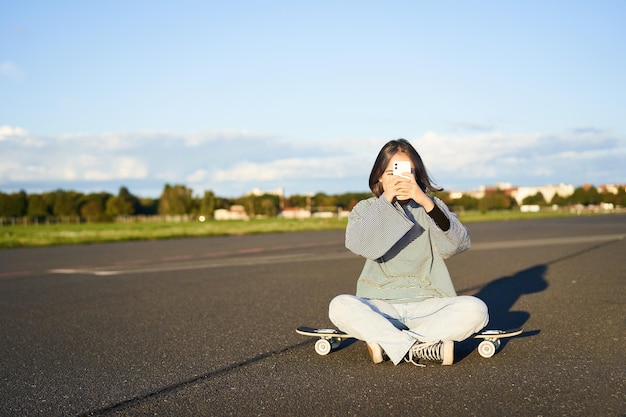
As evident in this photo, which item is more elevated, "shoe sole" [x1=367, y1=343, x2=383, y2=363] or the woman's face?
the woman's face

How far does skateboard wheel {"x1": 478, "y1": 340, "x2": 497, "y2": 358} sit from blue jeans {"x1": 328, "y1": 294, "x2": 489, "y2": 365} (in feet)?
0.56

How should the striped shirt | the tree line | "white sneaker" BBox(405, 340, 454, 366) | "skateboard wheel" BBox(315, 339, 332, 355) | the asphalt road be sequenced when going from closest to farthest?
the asphalt road → "white sneaker" BBox(405, 340, 454, 366) → the striped shirt → "skateboard wheel" BBox(315, 339, 332, 355) → the tree line

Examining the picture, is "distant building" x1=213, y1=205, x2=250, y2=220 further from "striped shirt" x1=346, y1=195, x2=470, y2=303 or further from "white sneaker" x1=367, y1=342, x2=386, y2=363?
"white sneaker" x1=367, y1=342, x2=386, y2=363

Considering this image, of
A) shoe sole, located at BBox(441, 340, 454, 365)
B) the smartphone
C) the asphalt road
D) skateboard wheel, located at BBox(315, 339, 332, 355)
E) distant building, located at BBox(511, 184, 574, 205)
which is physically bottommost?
the asphalt road

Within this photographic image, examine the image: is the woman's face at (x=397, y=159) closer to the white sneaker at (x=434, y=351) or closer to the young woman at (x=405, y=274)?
the young woman at (x=405, y=274)

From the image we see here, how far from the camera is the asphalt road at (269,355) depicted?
3707mm

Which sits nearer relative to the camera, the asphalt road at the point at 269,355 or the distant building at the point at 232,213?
the asphalt road at the point at 269,355

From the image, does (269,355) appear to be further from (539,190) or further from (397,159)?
(539,190)

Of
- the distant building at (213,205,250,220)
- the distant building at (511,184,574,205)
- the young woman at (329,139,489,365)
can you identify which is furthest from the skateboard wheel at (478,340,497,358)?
the distant building at (511,184,574,205)

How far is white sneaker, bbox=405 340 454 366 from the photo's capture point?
14.4ft

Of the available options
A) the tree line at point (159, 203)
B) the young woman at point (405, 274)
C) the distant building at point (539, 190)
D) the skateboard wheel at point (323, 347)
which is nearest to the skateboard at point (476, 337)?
the skateboard wheel at point (323, 347)

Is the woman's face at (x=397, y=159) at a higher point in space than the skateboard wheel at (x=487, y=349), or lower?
higher

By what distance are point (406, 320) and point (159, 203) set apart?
112 metres

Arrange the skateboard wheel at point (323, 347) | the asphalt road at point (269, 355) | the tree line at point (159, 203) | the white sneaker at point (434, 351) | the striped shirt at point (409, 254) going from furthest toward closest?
the tree line at point (159, 203)
the skateboard wheel at point (323, 347)
the striped shirt at point (409, 254)
the white sneaker at point (434, 351)
the asphalt road at point (269, 355)
